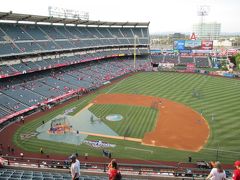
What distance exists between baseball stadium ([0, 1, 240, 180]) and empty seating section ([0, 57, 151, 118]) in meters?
0.25

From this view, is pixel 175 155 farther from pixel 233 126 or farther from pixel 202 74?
pixel 202 74

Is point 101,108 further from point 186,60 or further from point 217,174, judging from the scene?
point 186,60

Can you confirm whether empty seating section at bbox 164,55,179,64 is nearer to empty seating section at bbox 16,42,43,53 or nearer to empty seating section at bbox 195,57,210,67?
empty seating section at bbox 195,57,210,67

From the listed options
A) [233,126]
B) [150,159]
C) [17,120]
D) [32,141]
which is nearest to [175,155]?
[150,159]

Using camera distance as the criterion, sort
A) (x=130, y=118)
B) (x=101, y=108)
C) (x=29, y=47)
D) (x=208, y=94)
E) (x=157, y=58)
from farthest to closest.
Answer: (x=157, y=58)
(x=29, y=47)
(x=208, y=94)
(x=101, y=108)
(x=130, y=118)

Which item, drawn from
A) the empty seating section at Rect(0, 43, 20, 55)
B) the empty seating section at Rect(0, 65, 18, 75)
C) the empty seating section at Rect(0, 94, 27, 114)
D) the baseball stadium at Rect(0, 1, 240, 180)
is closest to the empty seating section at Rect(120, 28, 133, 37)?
the baseball stadium at Rect(0, 1, 240, 180)

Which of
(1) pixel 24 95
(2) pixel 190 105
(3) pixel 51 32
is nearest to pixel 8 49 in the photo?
(1) pixel 24 95

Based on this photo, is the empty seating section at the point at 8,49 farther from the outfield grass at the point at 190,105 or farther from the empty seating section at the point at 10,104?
the outfield grass at the point at 190,105

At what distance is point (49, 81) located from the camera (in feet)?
201

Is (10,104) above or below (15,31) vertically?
below

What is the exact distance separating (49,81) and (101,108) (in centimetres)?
1907

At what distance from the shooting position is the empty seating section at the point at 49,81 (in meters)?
47.7

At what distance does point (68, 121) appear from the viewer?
42.3 meters

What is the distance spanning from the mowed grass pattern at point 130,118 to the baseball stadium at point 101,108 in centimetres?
15
